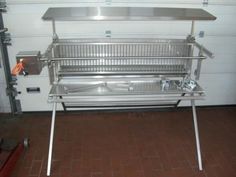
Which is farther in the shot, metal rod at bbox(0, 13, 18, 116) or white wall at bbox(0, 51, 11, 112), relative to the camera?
white wall at bbox(0, 51, 11, 112)

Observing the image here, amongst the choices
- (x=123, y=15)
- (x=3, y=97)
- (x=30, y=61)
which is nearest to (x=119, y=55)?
(x=123, y=15)

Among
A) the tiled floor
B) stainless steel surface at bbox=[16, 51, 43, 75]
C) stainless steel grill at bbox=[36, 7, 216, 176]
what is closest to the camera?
stainless steel surface at bbox=[16, 51, 43, 75]

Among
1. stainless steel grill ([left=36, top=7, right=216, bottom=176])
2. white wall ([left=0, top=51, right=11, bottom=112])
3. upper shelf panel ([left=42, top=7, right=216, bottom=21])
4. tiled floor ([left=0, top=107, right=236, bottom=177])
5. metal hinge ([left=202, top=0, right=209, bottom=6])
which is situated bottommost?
tiled floor ([left=0, top=107, right=236, bottom=177])

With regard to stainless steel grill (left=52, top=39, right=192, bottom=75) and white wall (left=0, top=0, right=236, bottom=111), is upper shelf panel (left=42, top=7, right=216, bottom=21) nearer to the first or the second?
stainless steel grill (left=52, top=39, right=192, bottom=75)

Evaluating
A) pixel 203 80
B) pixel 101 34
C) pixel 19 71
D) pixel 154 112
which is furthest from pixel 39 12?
pixel 203 80

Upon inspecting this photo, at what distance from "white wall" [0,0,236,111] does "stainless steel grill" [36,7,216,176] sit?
20.0 inches

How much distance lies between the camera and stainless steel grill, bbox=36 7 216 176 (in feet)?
6.79

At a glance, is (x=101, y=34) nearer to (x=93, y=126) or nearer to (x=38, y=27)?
(x=38, y=27)

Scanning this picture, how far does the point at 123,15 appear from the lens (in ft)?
6.28

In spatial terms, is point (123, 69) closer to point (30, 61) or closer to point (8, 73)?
point (30, 61)

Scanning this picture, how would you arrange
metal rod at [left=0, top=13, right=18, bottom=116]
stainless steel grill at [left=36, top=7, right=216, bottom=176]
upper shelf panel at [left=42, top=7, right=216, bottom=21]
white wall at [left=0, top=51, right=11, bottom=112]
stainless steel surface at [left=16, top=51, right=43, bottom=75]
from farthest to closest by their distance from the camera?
white wall at [left=0, top=51, right=11, bottom=112] < metal rod at [left=0, top=13, right=18, bottom=116] < stainless steel grill at [left=36, top=7, right=216, bottom=176] < upper shelf panel at [left=42, top=7, right=216, bottom=21] < stainless steel surface at [left=16, top=51, right=43, bottom=75]

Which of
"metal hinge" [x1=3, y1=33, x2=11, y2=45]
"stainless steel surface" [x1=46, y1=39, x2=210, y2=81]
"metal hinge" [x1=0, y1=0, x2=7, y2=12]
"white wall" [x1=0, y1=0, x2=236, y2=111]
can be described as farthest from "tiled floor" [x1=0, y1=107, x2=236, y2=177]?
"metal hinge" [x1=0, y1=0, x2=7, y2=12]

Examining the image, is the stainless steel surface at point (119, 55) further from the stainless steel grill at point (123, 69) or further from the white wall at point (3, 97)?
the white wall at point (3, 97)

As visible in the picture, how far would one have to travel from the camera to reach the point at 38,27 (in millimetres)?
2725
